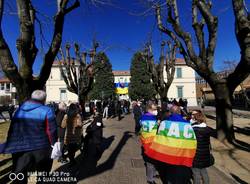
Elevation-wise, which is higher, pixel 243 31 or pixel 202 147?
pixel 243 31

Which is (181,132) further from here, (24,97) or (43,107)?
(24,97)

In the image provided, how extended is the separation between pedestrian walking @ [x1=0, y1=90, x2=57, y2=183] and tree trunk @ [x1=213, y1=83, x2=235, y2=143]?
7258mm

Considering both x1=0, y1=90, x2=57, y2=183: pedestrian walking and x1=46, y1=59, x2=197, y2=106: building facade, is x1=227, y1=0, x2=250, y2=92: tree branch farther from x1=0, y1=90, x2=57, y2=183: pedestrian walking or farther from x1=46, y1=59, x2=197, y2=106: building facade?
x1=46, y1=59, x2=197, y2=106: building facade

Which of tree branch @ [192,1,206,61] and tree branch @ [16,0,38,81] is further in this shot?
tree branch @ [192,1,206,61]

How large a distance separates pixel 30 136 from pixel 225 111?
7.71m

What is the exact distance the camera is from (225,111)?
8.98 meters

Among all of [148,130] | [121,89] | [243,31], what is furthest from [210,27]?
[121,89]

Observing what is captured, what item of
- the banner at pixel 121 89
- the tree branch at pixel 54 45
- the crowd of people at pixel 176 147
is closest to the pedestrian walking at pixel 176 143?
the crowd of people at pixel 176 147

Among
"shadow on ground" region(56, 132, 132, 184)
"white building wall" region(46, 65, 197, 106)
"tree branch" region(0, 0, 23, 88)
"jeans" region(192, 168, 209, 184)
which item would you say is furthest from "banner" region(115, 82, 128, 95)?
"jeans" region(192, 168, 209, 184)

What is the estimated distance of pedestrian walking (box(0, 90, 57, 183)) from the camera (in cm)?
336

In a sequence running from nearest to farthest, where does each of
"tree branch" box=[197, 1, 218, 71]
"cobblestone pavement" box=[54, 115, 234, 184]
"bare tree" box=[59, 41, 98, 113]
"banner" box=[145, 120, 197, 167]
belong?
"banner" box=[145, 120, 197, 167] < "cobblestone pavement" box=[54, 115, 234, 184] < "tree branch" box=[197, 1, 218, 71] < "bare tree" box=[59, 41, 98, 113]

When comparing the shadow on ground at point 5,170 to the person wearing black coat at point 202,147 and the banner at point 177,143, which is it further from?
the person wearing black coat at point 202,147

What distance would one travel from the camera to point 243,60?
7.60m

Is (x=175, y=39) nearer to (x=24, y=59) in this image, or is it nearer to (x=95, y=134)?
(x=95, y=134)
